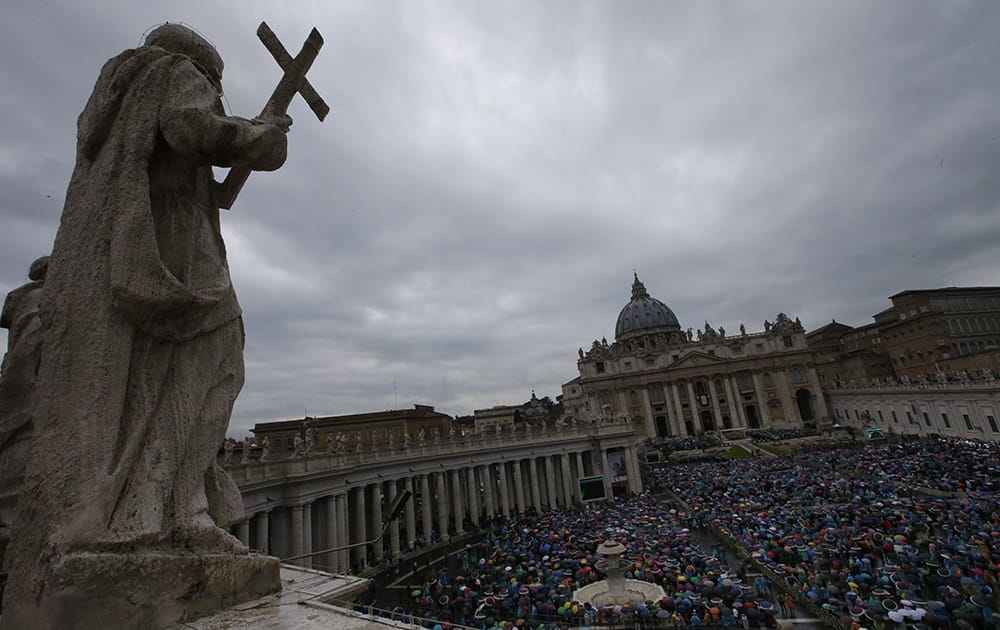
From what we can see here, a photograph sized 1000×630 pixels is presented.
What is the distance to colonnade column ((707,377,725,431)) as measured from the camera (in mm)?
89988

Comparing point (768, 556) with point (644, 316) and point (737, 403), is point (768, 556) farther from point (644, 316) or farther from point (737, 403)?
point (644, 316)

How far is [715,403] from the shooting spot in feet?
301

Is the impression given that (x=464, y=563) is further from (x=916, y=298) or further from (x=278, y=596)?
(x=916, y=298)

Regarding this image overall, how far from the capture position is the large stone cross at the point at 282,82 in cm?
494

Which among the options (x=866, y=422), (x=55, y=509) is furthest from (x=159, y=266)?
(x=866, y=422)

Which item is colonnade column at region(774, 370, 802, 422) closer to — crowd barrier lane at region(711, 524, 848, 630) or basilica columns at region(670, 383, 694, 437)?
basilica columns at region(670, 383, 694, 437)

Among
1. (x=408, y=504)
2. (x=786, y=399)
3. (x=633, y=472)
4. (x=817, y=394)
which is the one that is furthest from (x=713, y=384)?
(x=408, y=504)

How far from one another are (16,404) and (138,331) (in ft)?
9.18

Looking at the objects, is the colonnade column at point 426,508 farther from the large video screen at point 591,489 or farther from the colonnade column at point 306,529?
the large video screen at point 591,489

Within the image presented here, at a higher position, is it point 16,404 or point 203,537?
point 16,404

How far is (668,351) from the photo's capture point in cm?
9938

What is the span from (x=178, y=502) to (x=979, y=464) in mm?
50148

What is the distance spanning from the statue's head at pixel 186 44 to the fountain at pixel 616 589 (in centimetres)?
1882

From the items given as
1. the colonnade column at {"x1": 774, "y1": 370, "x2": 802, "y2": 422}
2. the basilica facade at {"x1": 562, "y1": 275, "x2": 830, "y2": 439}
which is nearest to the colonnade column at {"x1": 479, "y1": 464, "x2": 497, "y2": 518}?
the basilica facade at {"x1": 562, "y1": 275, "x2": 830, "y2": 439}
